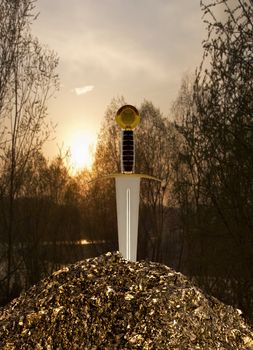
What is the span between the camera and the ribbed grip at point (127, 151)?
3.67 m

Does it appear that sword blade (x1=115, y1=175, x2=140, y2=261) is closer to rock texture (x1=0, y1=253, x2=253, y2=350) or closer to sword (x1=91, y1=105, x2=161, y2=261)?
sword (x1=91, y1=105, x2=161, y2=261)

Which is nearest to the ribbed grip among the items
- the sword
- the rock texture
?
the sword

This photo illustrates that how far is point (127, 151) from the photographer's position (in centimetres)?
371

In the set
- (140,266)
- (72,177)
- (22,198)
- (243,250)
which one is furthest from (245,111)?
(72,177)

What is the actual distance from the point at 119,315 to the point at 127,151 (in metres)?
1.49

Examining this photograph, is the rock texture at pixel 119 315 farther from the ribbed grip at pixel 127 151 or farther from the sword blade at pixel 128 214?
the ribbed grip at pixel 127 151

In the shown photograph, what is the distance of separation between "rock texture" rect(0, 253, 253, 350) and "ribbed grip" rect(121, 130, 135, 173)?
1.02 metres

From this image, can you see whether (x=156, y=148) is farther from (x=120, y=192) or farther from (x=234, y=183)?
(x=120, y=192)

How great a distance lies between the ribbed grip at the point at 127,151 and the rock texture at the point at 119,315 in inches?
40.2

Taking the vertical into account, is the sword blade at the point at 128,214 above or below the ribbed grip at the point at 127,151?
below

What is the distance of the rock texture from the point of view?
7.88ft

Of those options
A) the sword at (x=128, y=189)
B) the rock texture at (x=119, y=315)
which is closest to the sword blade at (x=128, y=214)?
the sword at (x=128, y=189)

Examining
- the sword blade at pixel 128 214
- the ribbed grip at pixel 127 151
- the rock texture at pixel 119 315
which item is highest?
the ribbed grip at pixel 127 151

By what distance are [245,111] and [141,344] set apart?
451cm
